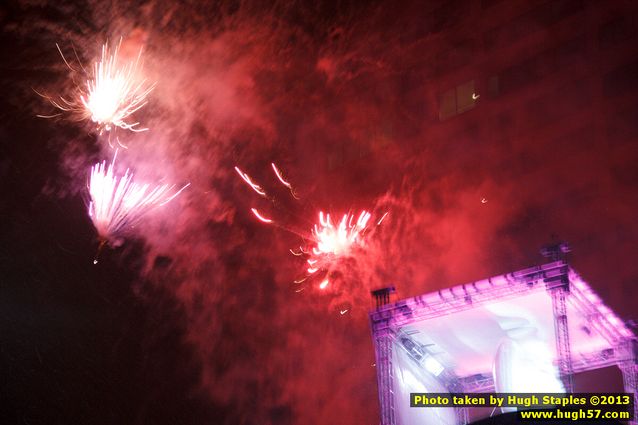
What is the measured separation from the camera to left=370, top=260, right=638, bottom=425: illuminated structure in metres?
11.6

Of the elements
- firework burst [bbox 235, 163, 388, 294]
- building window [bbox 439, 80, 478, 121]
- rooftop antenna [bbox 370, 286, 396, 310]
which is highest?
building window [bbox 439, 80, 478, 121]

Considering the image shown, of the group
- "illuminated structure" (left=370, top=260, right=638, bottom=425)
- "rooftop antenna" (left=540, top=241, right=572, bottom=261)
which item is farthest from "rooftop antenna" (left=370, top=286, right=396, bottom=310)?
"rooftop antenna" (left=540, top=241, right=572, bottom=261)

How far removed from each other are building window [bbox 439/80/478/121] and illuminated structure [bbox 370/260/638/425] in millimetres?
12937

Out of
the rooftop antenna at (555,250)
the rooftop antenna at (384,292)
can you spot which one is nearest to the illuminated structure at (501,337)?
the rooftop antenna at (384,292)

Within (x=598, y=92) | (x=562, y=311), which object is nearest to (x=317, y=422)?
(x=562, y=311)

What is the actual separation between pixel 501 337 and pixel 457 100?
13.9m

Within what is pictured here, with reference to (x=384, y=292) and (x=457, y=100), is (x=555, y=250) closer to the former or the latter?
(x=384, y=292)

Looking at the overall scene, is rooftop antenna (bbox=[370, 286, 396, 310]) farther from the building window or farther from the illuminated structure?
the building window

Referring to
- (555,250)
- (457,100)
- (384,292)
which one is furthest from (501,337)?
(457,100)

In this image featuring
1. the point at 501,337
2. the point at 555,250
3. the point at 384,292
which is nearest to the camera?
the point at 555,250

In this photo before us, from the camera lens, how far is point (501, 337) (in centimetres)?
1319

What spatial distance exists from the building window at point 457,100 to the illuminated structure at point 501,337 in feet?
42.4

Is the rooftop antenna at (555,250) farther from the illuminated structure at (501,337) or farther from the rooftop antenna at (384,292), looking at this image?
the rooftop antenna at (384,292)

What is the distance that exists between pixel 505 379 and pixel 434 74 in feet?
54.8
